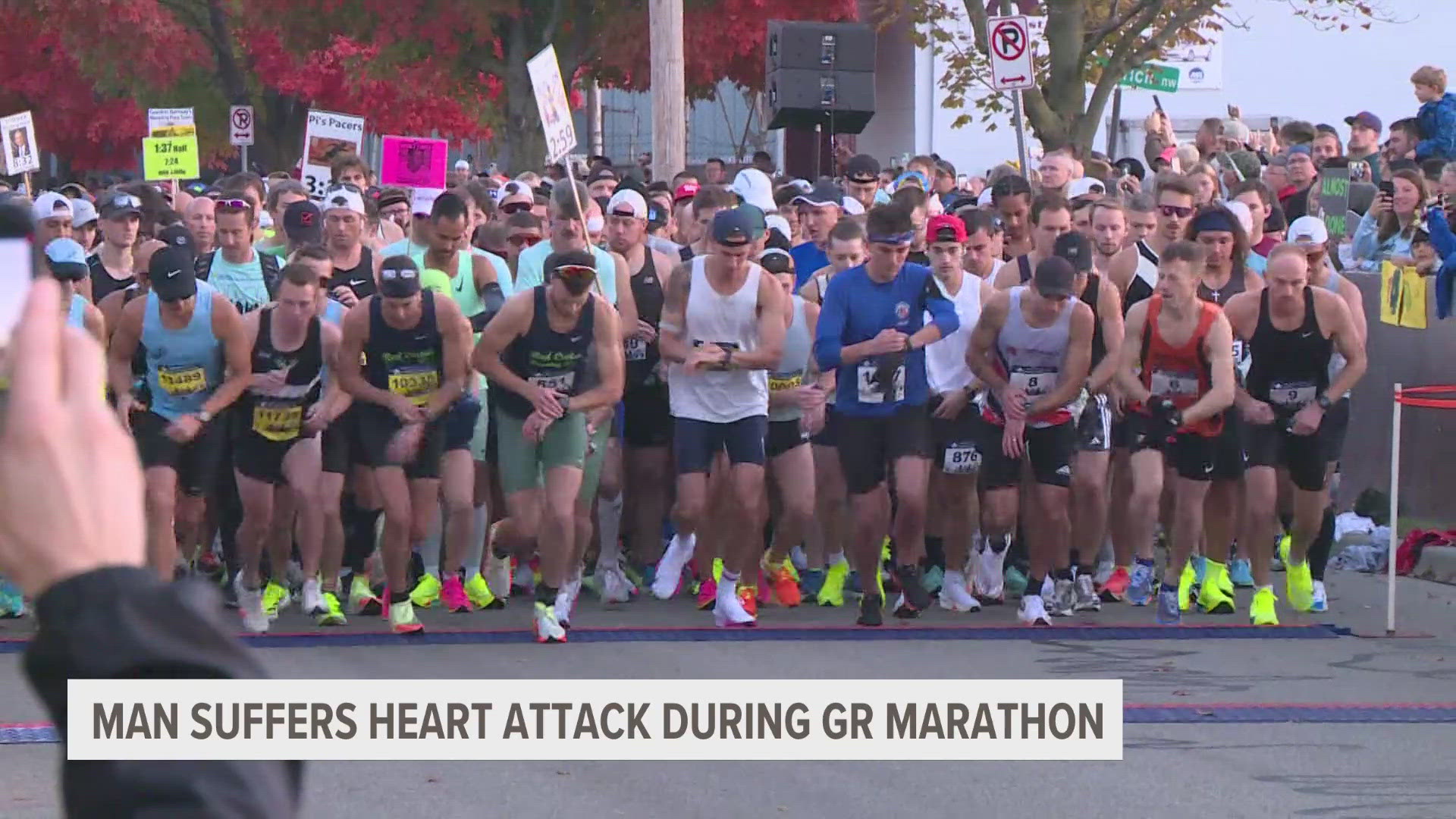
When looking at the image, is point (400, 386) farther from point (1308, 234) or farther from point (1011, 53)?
point (1011, 53)

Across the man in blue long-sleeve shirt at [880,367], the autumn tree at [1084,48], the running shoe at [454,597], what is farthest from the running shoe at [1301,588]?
the autumn tree at [1084,48]

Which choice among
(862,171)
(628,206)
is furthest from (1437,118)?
(628,206)

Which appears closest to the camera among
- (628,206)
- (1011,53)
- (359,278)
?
(359,278)

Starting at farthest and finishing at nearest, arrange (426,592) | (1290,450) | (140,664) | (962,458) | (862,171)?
1. (862,171)
2. (426,592)
3. (962,458)
4. (1290,450)
5. (140,664)

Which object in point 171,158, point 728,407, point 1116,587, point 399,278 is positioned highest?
point 171,158

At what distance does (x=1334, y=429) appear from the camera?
10969 mm

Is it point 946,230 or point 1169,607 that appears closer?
point 1169,607

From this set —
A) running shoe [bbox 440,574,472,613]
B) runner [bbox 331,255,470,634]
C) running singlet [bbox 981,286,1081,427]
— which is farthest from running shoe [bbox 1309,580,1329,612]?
runner [bbox 331,255,470,634]

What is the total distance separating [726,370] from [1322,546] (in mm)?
3142

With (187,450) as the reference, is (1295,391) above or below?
above

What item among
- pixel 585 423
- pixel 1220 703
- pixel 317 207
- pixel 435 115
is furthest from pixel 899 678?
pixel 435 115

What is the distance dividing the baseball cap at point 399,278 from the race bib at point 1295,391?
4048mm

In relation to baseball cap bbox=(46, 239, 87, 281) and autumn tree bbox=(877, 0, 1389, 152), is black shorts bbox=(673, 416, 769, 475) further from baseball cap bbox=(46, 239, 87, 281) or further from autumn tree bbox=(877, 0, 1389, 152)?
autumn tree bbox=(877, 0, 1389, 152)

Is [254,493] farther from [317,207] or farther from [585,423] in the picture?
[317,207]
